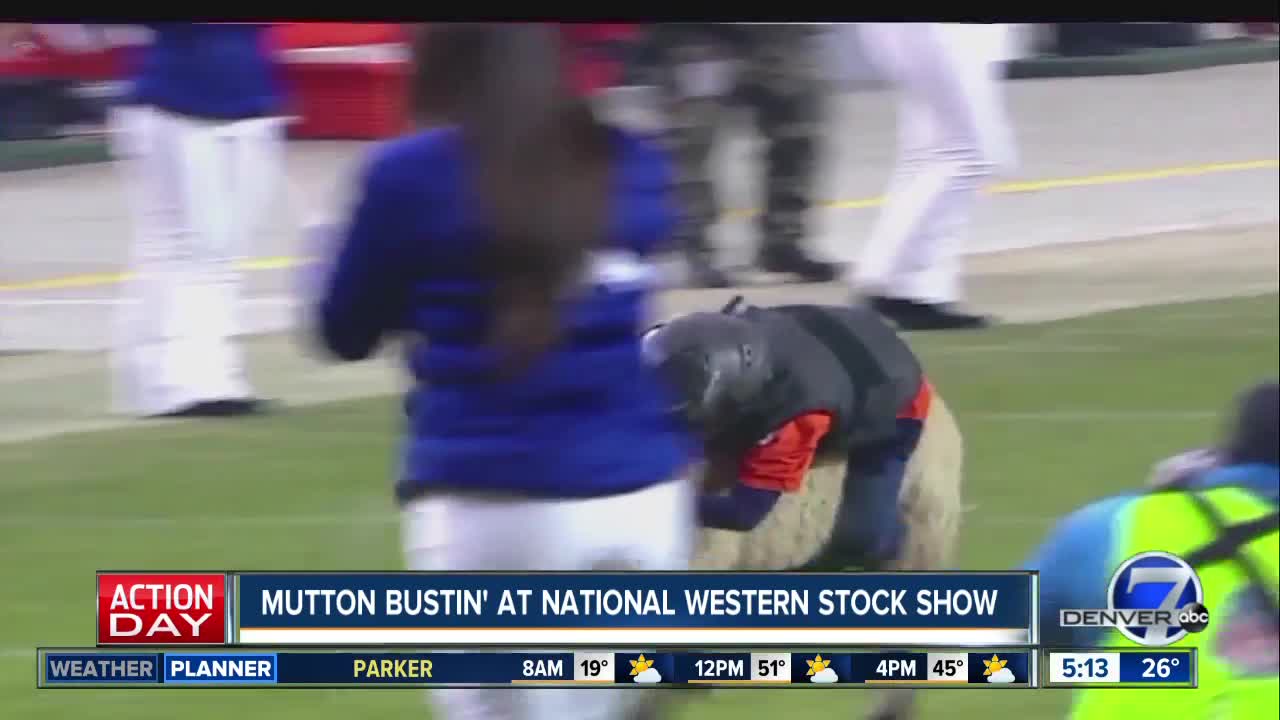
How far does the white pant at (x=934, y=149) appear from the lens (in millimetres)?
3266

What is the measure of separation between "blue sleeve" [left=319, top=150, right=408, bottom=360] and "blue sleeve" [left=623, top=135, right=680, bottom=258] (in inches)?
10.9

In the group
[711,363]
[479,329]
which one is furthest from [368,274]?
[711,363]

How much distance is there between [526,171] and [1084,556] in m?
0.87

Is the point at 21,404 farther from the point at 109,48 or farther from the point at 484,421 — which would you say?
the point at 484,421

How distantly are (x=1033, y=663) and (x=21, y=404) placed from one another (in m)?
1.33

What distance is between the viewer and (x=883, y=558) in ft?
10.3

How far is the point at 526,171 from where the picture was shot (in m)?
2.87

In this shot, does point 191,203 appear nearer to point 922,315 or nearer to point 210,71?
point 210,71

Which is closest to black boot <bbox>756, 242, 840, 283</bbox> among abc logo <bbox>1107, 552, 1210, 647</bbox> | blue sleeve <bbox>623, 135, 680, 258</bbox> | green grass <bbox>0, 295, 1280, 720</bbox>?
green grass <bbox>0, 295, 1280, 720</bbox>

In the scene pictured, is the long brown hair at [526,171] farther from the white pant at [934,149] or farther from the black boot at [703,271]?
the white pant at [934,149]

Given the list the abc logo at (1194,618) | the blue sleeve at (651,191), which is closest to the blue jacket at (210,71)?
the blue sleeve at (651,191)

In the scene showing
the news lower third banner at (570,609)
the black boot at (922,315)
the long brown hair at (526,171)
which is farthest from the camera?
the black boot at (922,315)

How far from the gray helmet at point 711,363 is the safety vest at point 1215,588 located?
0.50 m
